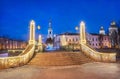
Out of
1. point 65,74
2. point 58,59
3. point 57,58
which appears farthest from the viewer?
point 57,58

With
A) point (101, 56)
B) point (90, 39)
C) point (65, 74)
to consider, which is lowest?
point (65, 74)

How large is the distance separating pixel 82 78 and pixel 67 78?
86 centimetres

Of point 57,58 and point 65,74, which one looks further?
Result: point 57,58

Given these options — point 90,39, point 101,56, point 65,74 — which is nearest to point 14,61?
point 65,74

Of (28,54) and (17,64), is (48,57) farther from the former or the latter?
(17,64)

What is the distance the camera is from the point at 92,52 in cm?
2094

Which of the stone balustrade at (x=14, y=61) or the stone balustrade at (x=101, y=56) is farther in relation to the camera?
the stone balustrade at (x=101, y=56)

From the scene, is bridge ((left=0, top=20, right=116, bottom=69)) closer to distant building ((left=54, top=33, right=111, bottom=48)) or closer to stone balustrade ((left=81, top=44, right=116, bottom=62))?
stone balustrade ((left=81, top=44, right=116, bottom=62))

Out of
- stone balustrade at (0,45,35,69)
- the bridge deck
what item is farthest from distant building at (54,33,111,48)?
stone balustrade at (0,45,35,69)

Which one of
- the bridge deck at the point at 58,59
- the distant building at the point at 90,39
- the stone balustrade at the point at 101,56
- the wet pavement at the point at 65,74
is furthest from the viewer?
the distant building at the point at 90,39

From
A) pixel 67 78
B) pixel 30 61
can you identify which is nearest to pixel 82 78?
pixel 67 78

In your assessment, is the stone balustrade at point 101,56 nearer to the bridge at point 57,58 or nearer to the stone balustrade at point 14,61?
the bridge at point 57,58

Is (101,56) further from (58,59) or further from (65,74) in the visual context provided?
(65,74)

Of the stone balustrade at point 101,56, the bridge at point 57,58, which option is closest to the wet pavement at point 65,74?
the bridge at point 57,58
